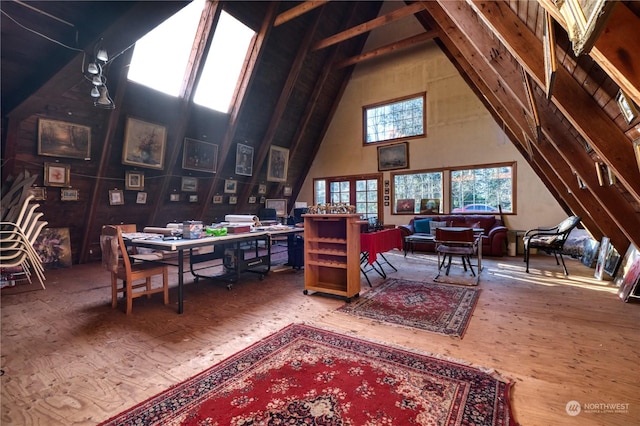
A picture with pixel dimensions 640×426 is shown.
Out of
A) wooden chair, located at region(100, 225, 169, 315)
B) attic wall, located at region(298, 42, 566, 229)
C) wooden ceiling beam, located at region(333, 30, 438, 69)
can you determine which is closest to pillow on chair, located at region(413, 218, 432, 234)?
attic wall, located at region(298, 42, 566, 229)

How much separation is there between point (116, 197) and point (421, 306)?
5.69 meters

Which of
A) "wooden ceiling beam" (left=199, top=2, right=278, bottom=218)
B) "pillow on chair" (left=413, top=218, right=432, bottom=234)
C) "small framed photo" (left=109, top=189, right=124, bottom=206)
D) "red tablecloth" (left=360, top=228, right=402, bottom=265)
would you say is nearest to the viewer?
"red tablecloth" (left=360, top=228, right=402, bottom=265)

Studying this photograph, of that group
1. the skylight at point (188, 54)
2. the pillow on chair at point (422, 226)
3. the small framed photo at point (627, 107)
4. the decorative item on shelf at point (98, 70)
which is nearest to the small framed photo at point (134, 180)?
the skylight at point (188, 54)

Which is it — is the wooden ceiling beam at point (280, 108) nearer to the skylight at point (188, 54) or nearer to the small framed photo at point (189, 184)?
the skylight at point (188, 54)

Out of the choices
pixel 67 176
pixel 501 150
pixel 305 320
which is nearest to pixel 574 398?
pixel 305 320

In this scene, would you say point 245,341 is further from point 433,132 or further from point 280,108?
point 433,132

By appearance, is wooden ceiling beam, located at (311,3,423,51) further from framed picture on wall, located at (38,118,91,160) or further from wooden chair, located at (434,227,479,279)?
framed picture on wall, located at (38,118,91,160)

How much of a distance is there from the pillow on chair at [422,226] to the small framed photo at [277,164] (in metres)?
3.95

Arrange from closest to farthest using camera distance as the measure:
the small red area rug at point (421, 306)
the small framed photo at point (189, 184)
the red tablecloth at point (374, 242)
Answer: the small red area rug at point (421, 306) → the red tablecloth at point (374, 242) → the small framed photo at point (189, 184)

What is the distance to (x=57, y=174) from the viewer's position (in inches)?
181

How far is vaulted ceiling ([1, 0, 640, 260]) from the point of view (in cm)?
167

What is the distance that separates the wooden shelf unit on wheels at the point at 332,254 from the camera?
10.7ft

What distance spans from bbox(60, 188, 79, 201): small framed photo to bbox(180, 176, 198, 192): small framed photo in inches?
71.8

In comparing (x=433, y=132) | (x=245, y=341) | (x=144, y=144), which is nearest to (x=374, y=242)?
(x=245, y=341)
